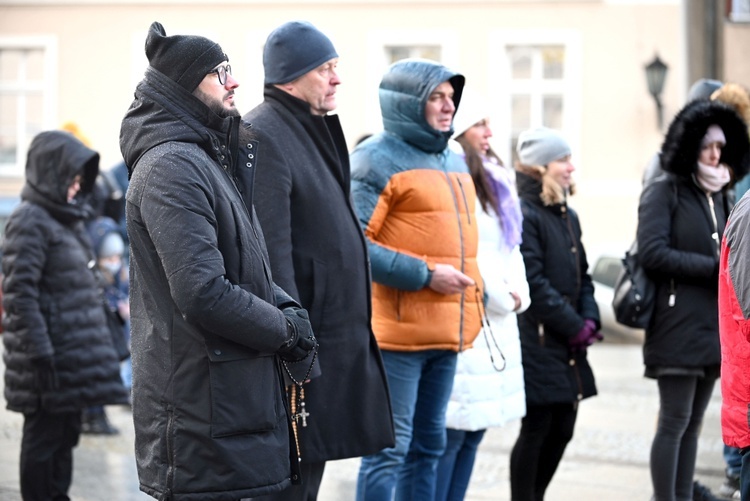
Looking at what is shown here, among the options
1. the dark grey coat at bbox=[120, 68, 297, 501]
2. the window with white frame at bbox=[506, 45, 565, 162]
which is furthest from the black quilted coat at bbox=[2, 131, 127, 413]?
the window with white frame at bbox=[506, 45, 565, 162]

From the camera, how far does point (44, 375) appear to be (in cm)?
603

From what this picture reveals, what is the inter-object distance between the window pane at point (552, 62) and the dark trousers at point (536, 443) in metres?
17.0

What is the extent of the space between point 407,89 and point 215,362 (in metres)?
2.06

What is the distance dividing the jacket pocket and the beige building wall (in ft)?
61.6

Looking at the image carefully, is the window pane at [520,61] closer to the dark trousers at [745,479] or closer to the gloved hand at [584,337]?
the gloved hand at [584,337]

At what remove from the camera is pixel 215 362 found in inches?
144

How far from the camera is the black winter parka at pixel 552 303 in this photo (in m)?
6.00

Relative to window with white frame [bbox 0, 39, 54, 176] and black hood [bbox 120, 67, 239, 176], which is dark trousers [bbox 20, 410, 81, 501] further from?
window with white frame [bbox 0, 39, 54, 176]

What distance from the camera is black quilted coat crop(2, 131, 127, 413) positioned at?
6016 mm

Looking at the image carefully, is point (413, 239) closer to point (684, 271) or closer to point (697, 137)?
point (684, 271)

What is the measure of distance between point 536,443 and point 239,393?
2632 mm

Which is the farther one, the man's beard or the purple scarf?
the purple scarf

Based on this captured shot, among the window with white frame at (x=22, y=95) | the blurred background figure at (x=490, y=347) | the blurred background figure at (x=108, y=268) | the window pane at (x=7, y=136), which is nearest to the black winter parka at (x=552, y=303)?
the blurred background figure at (x=490, y=347)

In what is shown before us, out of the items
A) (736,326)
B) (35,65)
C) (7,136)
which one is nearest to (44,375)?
(736,326)
